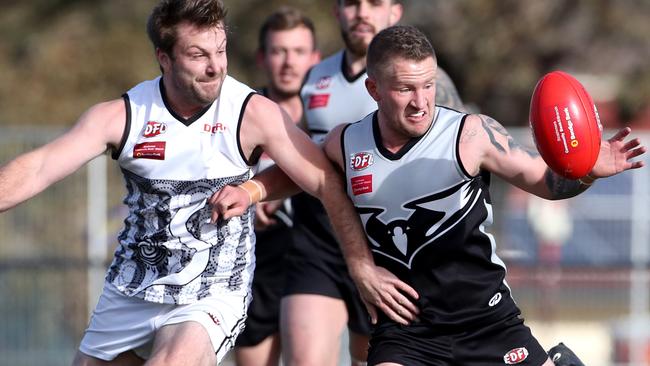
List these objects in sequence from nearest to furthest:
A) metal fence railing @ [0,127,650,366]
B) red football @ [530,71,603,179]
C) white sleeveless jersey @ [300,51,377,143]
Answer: red football @ [530,71,603,179] < white sleeveless jersey @ [300,51,377,143] < metal fence railing @ [0,127,650,366]

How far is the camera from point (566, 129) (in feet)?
16.0

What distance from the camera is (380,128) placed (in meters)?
5.29

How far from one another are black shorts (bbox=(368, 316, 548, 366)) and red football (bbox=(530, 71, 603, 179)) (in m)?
0.85

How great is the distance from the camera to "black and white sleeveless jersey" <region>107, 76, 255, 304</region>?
5.24 m

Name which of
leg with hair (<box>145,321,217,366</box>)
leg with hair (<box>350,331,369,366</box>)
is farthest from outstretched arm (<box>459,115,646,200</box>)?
leg with hair (<box>350,331,369,366</box>)

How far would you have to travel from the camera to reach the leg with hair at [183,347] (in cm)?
490

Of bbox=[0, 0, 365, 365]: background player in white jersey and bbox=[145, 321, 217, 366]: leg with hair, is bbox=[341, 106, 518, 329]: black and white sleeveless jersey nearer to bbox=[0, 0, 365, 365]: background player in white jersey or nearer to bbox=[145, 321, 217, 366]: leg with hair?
bbox=[0, 0, 365, 365]: background player in white jersey

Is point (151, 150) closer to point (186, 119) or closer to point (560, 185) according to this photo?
point (186, 119)

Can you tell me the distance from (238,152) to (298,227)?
5.19ft

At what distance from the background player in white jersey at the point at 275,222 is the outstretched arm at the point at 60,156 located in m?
2.08

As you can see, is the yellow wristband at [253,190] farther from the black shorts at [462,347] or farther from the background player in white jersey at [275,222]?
the background player in white jersey at [275,222]

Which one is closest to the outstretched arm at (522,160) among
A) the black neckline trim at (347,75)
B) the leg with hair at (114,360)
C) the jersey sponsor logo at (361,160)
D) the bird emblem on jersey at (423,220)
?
the bird emblem on jersey at (423,220)

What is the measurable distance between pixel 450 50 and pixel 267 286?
12.1m

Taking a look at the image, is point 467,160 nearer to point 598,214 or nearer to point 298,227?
point 298,227
